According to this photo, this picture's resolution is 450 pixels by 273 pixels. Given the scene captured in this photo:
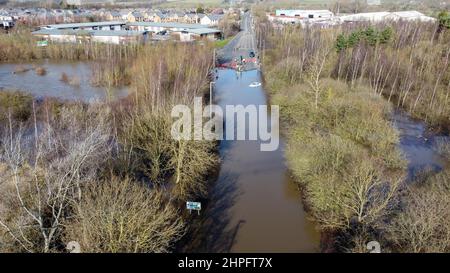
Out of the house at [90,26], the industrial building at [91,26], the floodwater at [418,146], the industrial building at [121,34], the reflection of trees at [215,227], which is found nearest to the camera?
the reflection of trees at [215,227]

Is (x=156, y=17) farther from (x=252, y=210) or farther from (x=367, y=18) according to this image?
(x=252, y=210)

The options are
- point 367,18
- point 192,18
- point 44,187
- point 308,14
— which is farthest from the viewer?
point 308,14

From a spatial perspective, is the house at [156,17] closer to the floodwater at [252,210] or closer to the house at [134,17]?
the house at [134,17]

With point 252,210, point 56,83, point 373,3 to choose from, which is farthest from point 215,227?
point 373,3

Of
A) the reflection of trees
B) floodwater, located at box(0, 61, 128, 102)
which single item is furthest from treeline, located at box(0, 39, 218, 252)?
floodwater, located at box(0, 61, 128, 102)

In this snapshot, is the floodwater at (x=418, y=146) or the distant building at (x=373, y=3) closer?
the floodwater at (x=418, y=146)

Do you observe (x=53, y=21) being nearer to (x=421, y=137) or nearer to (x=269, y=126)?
(x=269, y=126)

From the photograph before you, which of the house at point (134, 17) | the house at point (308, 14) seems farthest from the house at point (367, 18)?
the house at point (134, 17)
